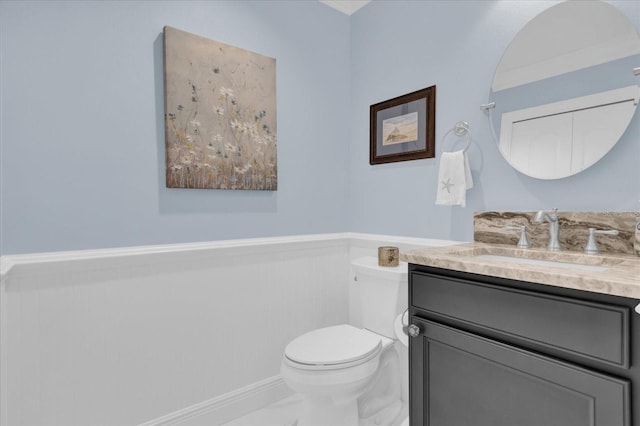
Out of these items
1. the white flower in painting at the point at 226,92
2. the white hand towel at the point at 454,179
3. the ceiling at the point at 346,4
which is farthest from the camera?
the ceiling at the point at 346,4

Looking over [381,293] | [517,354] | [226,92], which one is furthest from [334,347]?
[226,92]

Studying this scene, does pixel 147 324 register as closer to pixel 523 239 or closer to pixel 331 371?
pixel 331 371

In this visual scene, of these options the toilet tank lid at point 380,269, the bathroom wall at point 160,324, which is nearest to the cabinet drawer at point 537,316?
the toilet tank lid at point 380,269

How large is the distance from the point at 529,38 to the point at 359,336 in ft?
4.86

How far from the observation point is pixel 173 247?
1.66 m

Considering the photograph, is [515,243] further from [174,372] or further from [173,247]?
[174,372]

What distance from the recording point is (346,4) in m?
2.26

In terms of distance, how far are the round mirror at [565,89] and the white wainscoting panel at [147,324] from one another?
3.98 feet

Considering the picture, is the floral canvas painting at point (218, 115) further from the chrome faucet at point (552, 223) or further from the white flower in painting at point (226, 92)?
the chrome faucet at point (552, 223)

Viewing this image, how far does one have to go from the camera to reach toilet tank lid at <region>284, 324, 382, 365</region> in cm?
146

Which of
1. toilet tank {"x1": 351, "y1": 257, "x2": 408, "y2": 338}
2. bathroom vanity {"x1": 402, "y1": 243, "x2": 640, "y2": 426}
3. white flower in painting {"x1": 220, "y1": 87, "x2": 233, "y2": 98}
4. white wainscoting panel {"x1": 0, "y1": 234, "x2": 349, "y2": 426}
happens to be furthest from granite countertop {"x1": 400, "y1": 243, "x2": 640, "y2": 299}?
white flower in painting {"x1": 220, "y1": 87, "x2": 233, "y2": 98}

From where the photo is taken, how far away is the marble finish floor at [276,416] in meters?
1.79

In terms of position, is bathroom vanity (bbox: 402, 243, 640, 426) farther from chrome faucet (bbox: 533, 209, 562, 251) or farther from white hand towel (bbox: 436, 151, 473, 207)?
white hand towel (bbox: 436, 151, 473, 207)

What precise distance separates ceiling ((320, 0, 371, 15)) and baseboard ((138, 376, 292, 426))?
2.30 m
